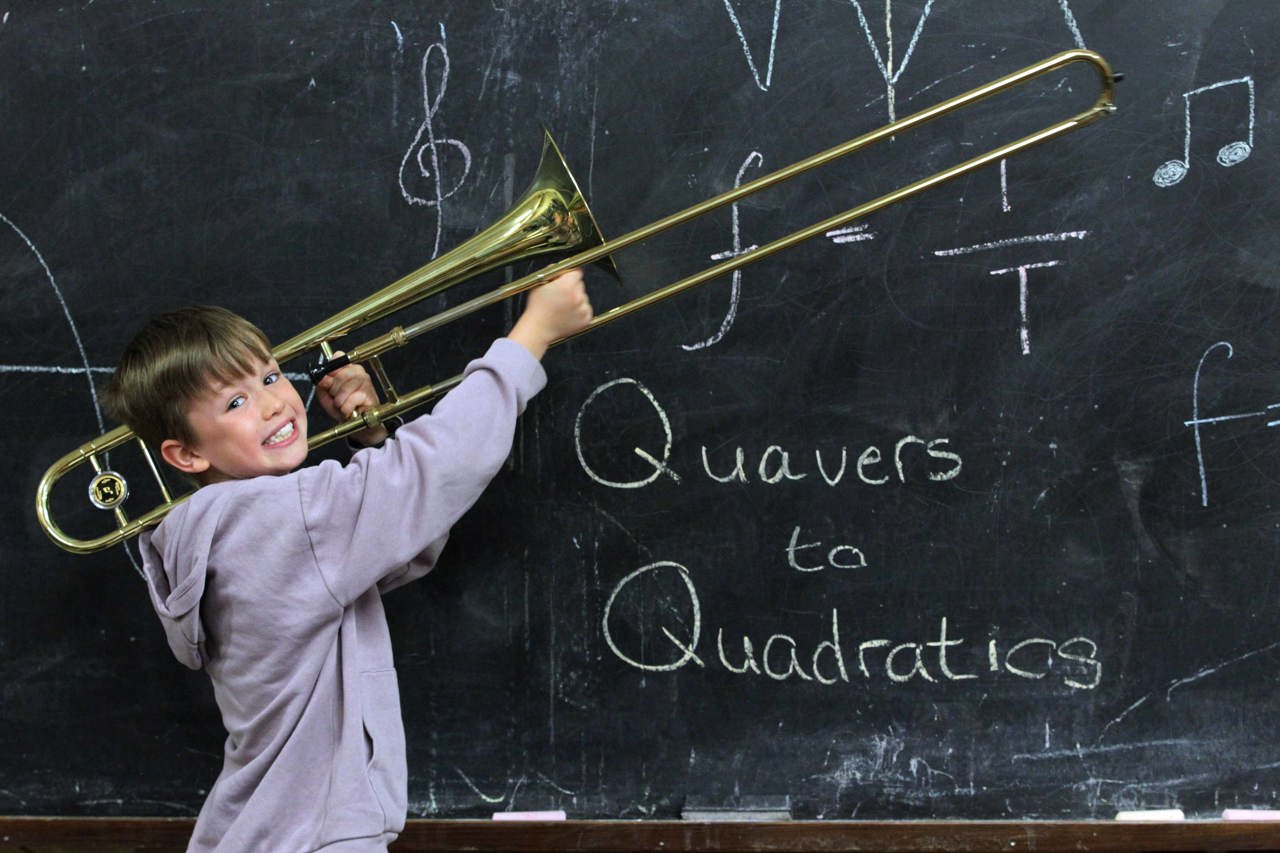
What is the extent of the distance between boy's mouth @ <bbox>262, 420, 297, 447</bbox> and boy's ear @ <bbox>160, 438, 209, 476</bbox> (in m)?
0.09

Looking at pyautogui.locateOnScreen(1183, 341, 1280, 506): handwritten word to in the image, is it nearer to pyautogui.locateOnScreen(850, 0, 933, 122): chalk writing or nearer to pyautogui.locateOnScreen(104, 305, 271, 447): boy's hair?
pyautogui.locateOnScreen(850, 0, 933, 122): chalk writing

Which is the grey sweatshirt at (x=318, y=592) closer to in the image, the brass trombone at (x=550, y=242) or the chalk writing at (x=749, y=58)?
the brass trombone at (x=550, y=242)

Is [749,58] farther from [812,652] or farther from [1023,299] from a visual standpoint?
[812,652]

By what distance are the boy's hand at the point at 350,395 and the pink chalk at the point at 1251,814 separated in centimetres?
140

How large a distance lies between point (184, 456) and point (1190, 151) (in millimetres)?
1489

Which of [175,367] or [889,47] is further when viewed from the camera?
[889,47]

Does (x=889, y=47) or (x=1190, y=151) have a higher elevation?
(x=889, y=47)

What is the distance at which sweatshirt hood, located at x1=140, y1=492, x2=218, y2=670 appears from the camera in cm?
138

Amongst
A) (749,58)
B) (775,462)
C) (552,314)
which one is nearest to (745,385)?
(775,462)

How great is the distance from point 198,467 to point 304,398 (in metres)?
0.37

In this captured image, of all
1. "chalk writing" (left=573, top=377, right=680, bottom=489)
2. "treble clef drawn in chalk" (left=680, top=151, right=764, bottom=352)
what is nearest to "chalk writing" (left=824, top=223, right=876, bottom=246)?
"treble clef drawn in chalk" (left=680, top=151, right=764, bottom=352)

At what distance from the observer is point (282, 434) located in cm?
147

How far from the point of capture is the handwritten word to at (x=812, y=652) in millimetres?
1750

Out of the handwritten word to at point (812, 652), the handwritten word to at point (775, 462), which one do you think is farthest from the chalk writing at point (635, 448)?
the handwritten word to at point (812, 652)
